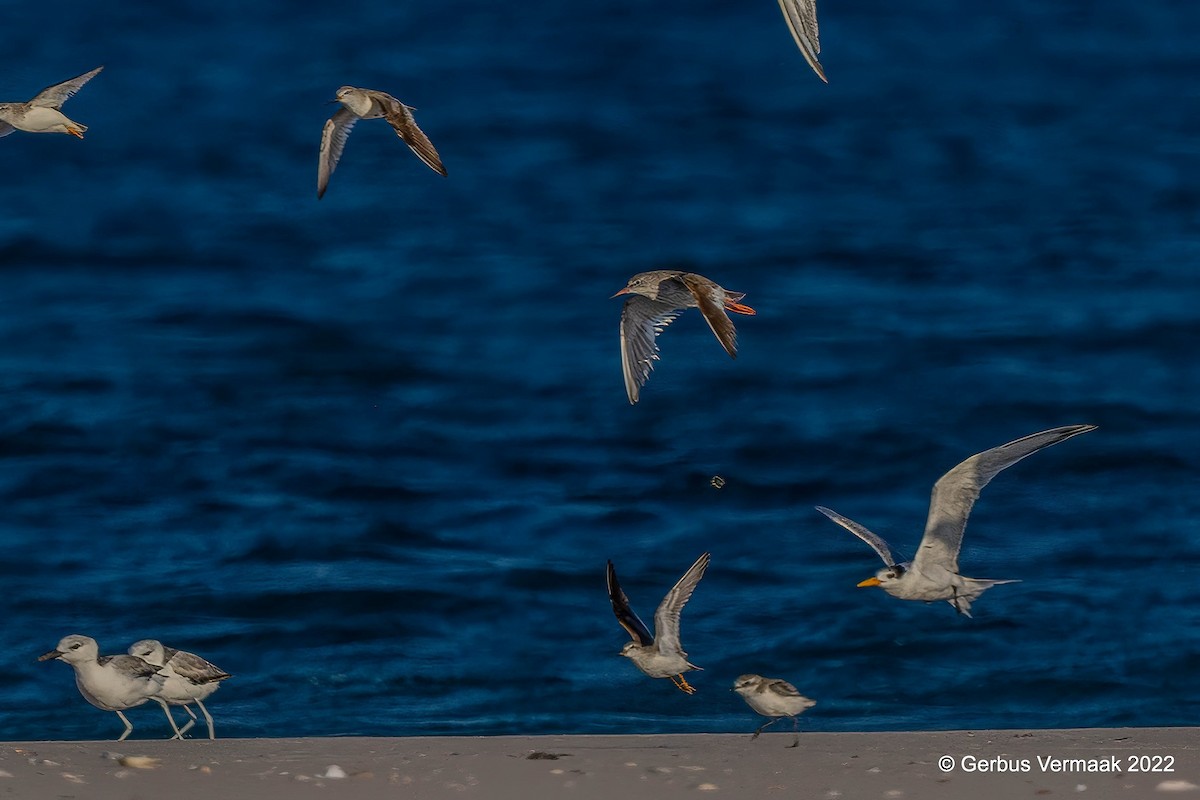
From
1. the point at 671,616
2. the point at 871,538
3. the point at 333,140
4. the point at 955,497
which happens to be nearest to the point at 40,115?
the point at 333,140

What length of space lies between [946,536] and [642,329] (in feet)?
7.71

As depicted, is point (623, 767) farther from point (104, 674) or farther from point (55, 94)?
point (55, 94)

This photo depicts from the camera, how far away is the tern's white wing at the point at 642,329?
990 centimetres

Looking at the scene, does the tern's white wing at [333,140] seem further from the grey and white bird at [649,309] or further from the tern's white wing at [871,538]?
the tern's white wing at [871,538]

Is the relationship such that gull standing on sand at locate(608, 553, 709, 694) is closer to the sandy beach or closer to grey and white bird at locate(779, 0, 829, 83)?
the sandy beach

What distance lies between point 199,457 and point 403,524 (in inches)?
83.1

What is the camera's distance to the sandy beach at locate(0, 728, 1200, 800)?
681 centimetres

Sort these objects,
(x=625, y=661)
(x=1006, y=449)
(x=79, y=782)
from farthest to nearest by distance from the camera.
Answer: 1. (x=625, y=661)
2. (x=1006, y=449)
3. (x=79, y=782)

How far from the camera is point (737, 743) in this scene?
812 cm

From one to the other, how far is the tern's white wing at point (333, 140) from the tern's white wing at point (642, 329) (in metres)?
2.62

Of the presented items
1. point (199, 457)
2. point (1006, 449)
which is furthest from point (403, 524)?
point (1006, 449)

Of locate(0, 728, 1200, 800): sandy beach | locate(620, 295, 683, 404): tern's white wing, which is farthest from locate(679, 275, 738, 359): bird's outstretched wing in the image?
locate(0, 728, 1200, 800): sandy beach

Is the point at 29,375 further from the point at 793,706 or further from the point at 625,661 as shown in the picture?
the point at 793,706

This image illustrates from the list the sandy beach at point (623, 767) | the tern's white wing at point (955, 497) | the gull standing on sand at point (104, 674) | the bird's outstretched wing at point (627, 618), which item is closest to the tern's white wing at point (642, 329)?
the bird's outstretched wing at point (627, 618)
